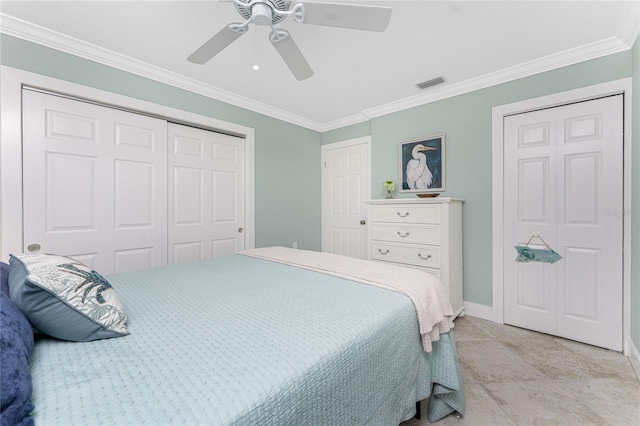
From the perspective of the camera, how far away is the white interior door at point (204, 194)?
277 centimetres

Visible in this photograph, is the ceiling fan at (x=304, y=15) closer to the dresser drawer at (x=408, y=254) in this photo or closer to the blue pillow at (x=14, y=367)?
the blue pillow at (x=14, y=367)

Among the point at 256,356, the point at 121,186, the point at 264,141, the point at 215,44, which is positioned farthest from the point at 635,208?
the point at 121,186

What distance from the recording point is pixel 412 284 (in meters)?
1.37

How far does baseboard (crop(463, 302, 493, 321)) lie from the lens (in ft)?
8.75

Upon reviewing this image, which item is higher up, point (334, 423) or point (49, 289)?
point (49, 289)

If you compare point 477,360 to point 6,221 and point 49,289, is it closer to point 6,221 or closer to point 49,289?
point 49,289

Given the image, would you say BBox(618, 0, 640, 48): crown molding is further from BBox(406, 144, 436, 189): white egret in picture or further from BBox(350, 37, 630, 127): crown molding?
BBox(406, 144, 436, 189): white egret in picture

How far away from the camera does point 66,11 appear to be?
5.92 ft

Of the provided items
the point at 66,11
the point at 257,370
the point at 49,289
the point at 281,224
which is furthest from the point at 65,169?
the point at 257,370

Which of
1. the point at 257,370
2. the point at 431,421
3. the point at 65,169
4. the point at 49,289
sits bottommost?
the point at 431,421

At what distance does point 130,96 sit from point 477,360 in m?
3.60

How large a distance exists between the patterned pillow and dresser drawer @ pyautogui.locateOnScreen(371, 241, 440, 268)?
241 cm

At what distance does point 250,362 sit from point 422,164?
9.58ft

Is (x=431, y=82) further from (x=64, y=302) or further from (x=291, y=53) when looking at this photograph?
(x=64, y=302)
